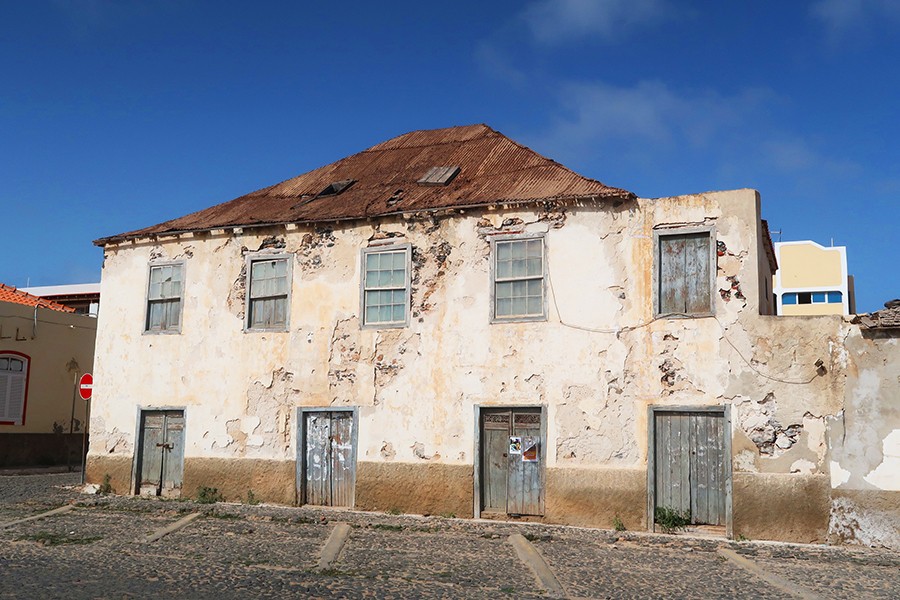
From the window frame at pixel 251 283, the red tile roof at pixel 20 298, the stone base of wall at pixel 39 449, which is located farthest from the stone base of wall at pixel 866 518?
the red tile roof at pixel 20 298

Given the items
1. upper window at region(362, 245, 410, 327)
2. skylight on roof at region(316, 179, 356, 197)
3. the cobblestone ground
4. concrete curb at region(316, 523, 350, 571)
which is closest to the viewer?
the cobblestone ground

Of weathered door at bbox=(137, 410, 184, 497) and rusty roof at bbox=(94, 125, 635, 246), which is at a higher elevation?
rusty roof at bbox=(94, 125, 635, 246)

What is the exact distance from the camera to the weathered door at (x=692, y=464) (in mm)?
13156

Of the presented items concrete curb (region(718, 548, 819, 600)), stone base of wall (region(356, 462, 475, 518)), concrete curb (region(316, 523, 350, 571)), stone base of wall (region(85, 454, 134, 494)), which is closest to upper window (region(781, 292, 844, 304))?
stone base of wall (region(356, 462, 475, 518))

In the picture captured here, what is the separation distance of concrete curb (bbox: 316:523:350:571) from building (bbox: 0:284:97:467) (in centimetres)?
1322

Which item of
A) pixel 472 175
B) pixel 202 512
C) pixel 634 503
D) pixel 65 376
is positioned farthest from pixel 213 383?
pixel 65 376

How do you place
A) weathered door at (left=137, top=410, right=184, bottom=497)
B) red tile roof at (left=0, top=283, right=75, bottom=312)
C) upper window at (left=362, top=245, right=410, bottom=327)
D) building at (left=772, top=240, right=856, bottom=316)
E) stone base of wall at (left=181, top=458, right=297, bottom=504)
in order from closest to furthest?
1. upper window at (left=362, top=245, right=410, bottom=327)
2. stone base of wall at (left=181, top=458, right=297, bottom=504)
3. weathered door at (left=137, top=410, right=184, bottom=497)
4. red tile roof at (left=0, top=283, right=75, bottom=312)
5. building at (left=772, top=240, right=856, bottom=316)

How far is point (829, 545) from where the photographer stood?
12.3m

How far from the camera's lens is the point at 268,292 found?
54.2ft

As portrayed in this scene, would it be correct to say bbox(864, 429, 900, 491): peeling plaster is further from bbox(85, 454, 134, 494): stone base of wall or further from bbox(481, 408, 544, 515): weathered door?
bbox(85, 454, 134, 494): stone base of wall

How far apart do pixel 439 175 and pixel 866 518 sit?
9500 millimetres

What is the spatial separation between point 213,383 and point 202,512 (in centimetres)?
291

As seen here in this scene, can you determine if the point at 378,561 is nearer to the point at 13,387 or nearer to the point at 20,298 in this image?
the point at 13,387

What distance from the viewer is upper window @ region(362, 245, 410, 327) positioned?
15.5 m
